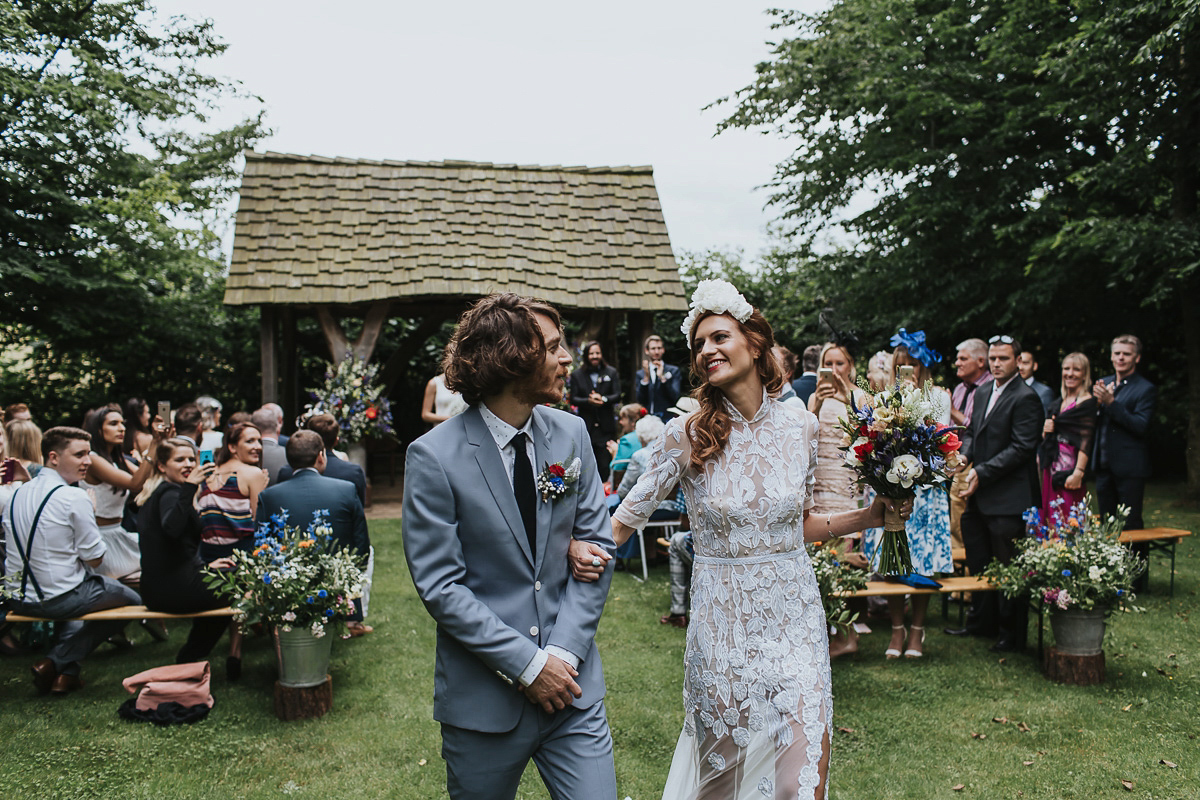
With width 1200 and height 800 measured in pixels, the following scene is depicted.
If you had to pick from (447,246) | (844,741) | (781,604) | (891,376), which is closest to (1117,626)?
(891,376)

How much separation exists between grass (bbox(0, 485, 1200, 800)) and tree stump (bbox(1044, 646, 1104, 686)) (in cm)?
8

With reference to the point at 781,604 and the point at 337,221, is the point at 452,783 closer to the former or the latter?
the point at 781,604

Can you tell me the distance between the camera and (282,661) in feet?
17.4

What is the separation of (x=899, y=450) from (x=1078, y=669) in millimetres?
3540

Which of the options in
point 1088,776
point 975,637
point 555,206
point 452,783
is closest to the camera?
point 452,783

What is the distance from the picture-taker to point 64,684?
5.76 metres

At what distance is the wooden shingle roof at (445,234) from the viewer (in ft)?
39.8

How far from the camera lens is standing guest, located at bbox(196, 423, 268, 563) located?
6168 millimetres

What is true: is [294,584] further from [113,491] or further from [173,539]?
[113,491]

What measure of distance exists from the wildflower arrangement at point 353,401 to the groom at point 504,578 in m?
9.83

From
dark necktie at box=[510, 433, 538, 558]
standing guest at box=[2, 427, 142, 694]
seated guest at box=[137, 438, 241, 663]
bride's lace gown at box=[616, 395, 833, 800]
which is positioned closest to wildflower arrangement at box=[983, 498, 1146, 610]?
bride's lace gown at box=[616, 395, 833, 800]

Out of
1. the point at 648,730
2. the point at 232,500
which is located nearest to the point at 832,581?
the point at 648,730

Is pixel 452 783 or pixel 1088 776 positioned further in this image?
pixel 1088 776

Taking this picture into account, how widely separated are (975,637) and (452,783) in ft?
17.9
